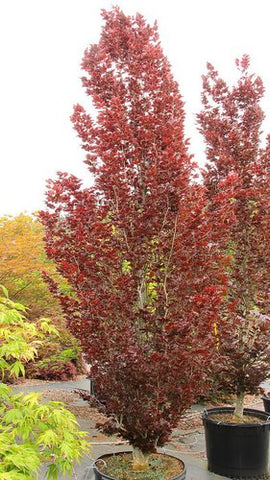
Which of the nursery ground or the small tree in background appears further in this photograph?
the nursery ground

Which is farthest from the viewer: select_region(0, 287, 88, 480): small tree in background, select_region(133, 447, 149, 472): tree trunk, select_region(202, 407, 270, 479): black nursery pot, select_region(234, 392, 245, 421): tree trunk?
select_region(234, 392, 245, 421): tree trunk

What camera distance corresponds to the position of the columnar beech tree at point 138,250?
3441mm

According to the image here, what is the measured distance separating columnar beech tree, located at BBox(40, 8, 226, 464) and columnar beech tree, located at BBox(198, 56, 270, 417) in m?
1.44

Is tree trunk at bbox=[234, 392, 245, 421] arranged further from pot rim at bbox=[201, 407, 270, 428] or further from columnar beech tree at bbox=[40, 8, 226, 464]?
columnar beech tree at bbox=[40, 8, 226, 464]

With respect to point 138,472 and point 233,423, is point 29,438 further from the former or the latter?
point 233,423

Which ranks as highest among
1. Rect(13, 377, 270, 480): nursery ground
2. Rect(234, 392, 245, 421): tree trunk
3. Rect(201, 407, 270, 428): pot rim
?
Rect(234, 392, 245, 421): tree trunk

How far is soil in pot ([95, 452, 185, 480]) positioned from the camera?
357 cm

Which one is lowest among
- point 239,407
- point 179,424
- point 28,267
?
point 179,424

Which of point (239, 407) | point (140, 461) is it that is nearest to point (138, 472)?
point (140, 461)

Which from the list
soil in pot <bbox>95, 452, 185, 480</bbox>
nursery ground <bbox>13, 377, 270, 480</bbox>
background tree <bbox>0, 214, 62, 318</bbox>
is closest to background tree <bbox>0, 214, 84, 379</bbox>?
background tree <bbox>0, 214, 62, 318</bbox>

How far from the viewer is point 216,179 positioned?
18.0 feet

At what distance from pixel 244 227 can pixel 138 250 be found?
7.06 ft

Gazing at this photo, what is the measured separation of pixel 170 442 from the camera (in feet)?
19.7

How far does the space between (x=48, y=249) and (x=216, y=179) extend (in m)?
2.52
